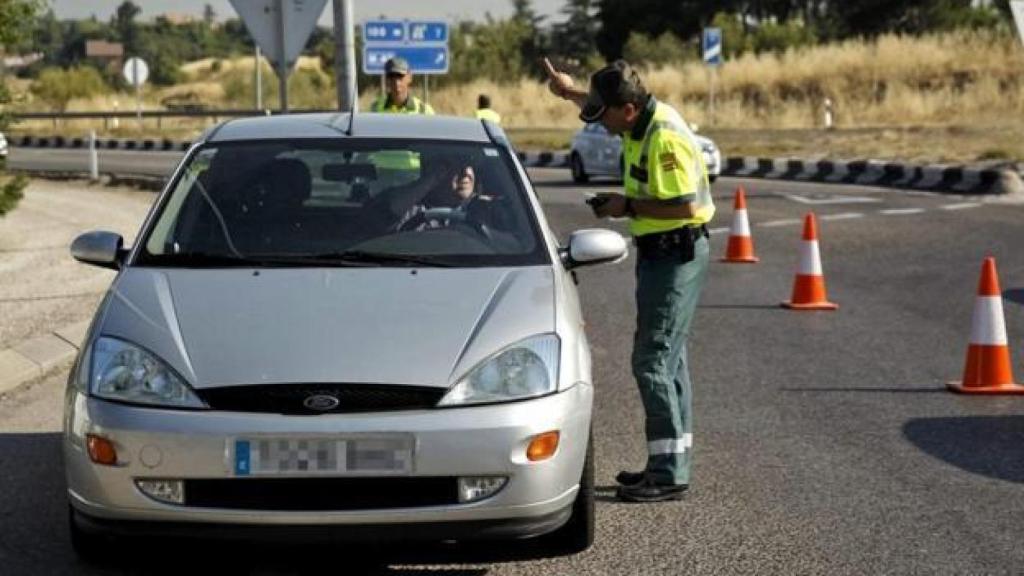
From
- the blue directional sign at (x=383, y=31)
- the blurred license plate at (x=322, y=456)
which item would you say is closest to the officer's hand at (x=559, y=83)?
the blurred license plate at (x=322, y=456)

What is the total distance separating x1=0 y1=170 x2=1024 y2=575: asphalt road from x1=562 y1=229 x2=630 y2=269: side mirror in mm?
957

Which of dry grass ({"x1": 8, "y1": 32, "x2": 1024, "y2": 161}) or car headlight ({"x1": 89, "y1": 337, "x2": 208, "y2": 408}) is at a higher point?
car headlight ({"x1": 89, "y1": 337, "x2": 208, "y2": 408})

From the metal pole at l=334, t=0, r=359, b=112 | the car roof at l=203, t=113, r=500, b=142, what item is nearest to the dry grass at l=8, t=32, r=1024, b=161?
the metal pole at l=334, t=0, r=359, b=112

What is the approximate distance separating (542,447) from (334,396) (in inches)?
25.7

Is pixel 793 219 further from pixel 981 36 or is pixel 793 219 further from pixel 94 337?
pixel 981 36

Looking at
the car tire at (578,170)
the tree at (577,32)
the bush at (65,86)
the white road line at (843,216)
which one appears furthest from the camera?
the tree at (577,32)

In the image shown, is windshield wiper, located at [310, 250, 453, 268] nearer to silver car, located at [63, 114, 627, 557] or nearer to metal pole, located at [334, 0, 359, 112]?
silver car, located at [63, 114, 627, 557]

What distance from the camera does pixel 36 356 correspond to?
10.5m

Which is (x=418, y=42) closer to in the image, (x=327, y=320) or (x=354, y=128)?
(x=354, y=128)

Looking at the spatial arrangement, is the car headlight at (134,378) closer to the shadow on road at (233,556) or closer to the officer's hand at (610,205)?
the shadow on road at (233,556)

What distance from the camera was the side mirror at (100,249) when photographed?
263 inches

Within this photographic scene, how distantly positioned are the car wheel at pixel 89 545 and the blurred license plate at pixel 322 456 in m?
0.72

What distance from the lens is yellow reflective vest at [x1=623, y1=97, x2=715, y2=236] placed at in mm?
6938

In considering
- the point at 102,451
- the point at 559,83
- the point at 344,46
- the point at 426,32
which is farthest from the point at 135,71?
the point at 102,451
